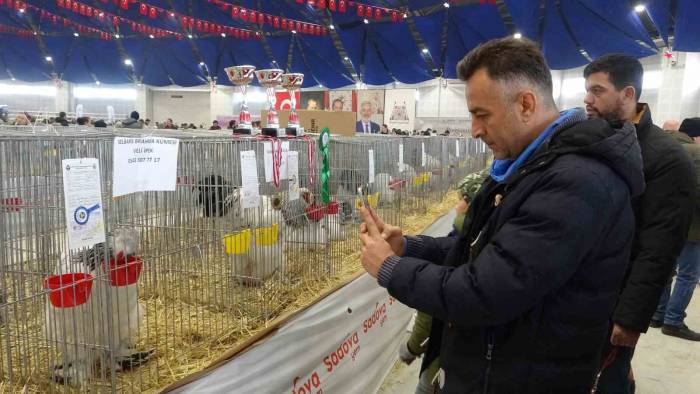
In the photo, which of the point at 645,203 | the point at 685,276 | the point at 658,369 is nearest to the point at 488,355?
the point at 645,203

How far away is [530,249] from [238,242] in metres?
1.64

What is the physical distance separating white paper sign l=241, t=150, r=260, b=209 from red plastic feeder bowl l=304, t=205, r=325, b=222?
0.80m

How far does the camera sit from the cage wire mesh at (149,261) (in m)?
1.69

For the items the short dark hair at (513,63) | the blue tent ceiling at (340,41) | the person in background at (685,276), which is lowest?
the person in background at (685,276)

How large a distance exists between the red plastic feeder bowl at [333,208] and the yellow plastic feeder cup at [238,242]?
3.10ft

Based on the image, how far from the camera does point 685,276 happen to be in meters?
3.94

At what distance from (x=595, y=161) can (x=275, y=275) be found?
2096mm

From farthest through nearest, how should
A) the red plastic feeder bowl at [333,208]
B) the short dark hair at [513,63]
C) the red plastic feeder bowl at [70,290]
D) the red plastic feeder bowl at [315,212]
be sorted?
the red plastic feeder bowl at [333,208] < the red plastic feeder bowl at [315,212] < the red plastic feeder bowl at [70,290] < the short dark hair at [513,63]

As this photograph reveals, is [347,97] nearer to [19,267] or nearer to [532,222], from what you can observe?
[19,267]

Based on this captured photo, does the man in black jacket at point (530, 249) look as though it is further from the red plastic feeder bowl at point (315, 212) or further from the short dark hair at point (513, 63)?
the red plastic feeder bowl at point (315, 212)

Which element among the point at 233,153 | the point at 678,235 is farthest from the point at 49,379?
the point at 678,235

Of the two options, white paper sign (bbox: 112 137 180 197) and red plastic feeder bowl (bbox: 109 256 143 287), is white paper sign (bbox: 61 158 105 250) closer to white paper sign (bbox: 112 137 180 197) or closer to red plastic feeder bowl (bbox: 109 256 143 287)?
white paper sign (bbox: 112 137 180 197)

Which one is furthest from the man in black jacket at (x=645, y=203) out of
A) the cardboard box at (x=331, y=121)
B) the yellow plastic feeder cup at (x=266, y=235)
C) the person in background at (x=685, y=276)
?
the cardboard box at (x=331, y=121)

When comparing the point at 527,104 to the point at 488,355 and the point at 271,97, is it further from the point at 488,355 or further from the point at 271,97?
the point at 271,97
